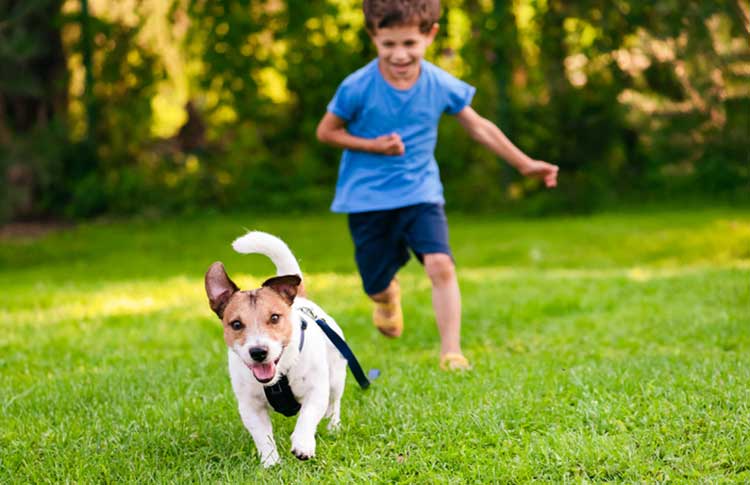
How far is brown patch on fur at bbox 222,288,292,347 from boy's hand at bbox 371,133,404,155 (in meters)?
1.68

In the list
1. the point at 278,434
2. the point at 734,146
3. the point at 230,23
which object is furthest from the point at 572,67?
the point at 278,434

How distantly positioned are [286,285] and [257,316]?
24cm

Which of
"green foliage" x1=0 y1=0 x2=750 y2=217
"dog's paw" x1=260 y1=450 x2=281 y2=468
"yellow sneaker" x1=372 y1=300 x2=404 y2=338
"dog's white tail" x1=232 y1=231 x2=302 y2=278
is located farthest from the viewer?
"green foliage" x1=0 y1=0 x2=750 y2=217

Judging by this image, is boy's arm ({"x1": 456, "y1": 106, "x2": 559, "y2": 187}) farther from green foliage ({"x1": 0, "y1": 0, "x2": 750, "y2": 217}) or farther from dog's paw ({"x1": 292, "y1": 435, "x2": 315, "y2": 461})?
green foliage ({"x1": 0, "y1": 0, "x2": 750, "y2": 217})

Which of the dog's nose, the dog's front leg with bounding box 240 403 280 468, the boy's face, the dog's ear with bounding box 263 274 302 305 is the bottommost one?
the dog's front leg with bounding box 240 403 280 468

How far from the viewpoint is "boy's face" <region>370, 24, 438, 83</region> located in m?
5.14

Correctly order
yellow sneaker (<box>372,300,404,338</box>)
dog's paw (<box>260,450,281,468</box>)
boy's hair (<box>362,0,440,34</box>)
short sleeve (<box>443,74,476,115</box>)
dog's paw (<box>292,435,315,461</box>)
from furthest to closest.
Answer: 1. yellow sneaker (<box>372,300,404,338</box>)
2. short sleeve (<box>443,74,476,115</box>)
3. boy's hair (<box>362,0,440,34</box>)
4. dog's paw (<box>260,450,281,468</box>)
5. dog's paw (<box>292,435,315,461</box>)

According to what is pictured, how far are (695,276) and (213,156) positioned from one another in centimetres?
729

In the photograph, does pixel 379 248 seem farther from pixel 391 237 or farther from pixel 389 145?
pixel 389 145

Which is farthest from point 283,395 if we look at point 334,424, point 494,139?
point 494,139

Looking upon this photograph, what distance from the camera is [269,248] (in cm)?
395

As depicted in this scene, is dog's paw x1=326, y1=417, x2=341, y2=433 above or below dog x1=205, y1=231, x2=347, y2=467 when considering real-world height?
below

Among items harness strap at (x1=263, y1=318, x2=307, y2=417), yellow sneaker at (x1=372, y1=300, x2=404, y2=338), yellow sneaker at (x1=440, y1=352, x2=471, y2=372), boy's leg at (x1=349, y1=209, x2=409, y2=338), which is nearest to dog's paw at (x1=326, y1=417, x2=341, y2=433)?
harness strap at (x1=263, y1=318, x2=307, y2=417)

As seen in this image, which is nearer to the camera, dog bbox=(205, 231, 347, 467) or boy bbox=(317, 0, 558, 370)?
dog bbox=(205, 231, 347, 467)
